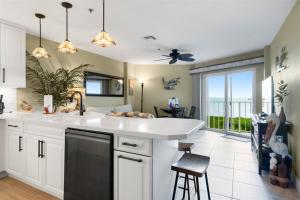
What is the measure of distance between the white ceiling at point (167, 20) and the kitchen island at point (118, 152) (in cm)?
167

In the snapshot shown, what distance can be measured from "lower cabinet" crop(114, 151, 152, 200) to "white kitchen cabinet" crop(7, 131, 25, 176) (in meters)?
1.55

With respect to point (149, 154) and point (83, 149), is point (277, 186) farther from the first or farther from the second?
point (83, 149)

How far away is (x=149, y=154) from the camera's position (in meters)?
1.32

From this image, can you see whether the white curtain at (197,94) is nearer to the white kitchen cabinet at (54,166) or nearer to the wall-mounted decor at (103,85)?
the wall-mounted decor at (103,85)

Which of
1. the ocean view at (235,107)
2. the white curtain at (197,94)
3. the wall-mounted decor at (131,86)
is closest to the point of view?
the ocean view at (235,107)

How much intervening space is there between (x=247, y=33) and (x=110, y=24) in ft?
8.92

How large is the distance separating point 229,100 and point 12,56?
5.64 metres

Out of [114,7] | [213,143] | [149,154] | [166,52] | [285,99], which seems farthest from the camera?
[166,52]

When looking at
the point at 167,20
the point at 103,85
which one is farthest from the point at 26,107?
the point at 167,20

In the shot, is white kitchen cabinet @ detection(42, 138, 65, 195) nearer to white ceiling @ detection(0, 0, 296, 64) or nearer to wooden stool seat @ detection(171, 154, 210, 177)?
wooden stool seat @ detection(171, 154, 210, 177)

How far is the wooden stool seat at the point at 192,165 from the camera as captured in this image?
4.68 ft

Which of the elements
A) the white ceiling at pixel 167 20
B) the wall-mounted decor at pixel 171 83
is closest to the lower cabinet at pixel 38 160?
the white ceiling at pixel 167 20

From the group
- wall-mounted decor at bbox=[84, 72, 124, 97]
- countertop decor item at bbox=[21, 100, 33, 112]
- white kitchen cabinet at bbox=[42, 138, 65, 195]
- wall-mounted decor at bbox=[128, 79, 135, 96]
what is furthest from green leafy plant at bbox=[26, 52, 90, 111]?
wall-mounted decor at bbox=[128, 79, 135, 96]

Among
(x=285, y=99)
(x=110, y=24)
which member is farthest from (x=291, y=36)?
(x=110, y=24)
